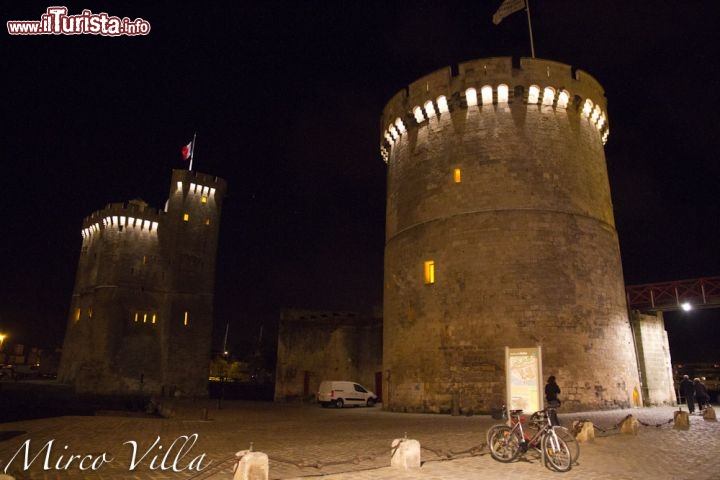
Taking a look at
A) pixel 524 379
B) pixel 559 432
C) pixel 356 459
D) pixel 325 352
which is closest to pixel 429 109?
pixel 524 379

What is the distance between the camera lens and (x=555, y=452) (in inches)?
267

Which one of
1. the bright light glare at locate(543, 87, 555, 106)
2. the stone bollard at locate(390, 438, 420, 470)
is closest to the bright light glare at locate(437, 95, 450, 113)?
the bright light glare at locate(543, 87, 555, 106)

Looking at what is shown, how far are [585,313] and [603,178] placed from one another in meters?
6.06

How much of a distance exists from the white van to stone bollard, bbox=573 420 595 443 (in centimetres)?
1485

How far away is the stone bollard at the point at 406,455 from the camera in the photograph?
673 centimetres

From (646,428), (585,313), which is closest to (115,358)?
(585,313)

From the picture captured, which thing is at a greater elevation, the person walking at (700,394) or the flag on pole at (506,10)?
the flag on pole at (506,10)

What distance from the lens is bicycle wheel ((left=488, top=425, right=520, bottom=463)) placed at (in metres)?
7.30

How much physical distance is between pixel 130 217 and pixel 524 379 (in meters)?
40.0

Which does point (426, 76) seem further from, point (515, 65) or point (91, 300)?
point (91, 300)

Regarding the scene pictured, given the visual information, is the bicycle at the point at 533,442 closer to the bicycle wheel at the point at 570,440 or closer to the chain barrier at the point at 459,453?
the bicycle wheel at the point at 570,440

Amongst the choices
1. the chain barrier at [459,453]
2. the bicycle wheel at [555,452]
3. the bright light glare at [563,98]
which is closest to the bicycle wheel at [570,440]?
the bicycle wheel at [555,452]

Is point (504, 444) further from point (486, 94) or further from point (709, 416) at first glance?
point (486, 94)

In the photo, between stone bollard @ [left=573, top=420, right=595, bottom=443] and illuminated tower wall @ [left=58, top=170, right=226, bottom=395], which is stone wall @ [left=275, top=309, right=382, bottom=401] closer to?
illuminated tower wall @ [left=58, top=170, right=226, bottom=395]
